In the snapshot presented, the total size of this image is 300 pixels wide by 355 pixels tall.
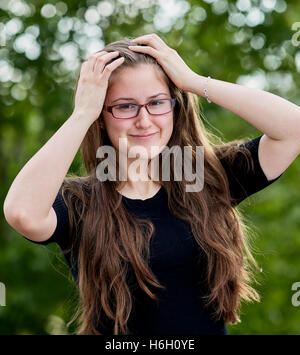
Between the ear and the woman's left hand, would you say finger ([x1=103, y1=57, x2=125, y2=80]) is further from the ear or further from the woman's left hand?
the ear

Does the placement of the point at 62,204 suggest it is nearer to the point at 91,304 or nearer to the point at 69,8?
the point at 91,304

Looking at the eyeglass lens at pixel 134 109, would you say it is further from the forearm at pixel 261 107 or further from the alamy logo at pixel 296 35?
the alamy logo at pixel 296 35

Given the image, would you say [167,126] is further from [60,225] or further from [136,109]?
[60,225]

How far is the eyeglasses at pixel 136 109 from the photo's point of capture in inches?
83.4

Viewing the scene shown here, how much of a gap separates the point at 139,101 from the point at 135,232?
1.54 feet

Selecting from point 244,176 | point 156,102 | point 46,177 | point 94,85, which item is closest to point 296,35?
point 244,176

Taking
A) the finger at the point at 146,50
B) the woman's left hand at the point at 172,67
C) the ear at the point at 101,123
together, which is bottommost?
the ear at the point at 101,123

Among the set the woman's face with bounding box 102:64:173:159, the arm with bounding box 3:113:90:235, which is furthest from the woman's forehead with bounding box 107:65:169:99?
the arm with bounding box 3:113:90:235

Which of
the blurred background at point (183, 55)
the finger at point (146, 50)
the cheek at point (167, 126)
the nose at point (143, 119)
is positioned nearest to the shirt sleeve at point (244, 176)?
the cheek at point (167, 126)

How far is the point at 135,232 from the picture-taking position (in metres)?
2.12

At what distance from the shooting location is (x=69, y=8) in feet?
16.1

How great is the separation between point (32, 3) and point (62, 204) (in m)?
3.28

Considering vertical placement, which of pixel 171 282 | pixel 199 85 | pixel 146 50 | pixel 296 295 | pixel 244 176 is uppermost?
pixel 146 50
